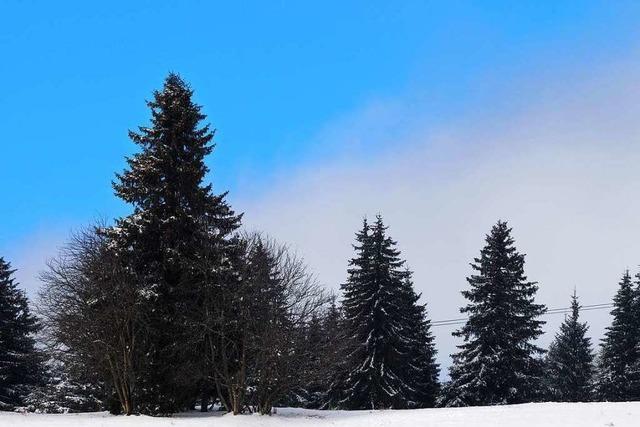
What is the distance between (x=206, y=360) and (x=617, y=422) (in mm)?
15371

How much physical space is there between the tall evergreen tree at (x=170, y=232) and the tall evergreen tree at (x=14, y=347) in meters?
15.1

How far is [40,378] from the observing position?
4169 centimetres

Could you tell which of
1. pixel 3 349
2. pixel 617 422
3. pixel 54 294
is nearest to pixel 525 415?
pixel 617 422

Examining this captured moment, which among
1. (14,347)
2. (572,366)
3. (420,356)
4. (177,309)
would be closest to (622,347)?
(572,366)

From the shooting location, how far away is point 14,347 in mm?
39344

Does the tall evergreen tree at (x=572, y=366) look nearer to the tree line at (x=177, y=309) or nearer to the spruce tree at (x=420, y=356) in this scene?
the spruce tree at (x=420, y=356)

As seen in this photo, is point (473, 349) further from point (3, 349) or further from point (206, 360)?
point (3, 349)

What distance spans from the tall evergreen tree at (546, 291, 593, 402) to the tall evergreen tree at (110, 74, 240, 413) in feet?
119

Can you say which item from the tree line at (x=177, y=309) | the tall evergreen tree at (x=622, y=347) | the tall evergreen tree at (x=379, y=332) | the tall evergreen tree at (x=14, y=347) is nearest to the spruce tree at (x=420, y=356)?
the tall evergreen tree at (x=379, y=332)

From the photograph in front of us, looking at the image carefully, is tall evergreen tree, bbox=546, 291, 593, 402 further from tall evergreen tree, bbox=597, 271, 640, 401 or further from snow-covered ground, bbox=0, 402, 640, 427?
snow-covered ground, bbox=0, 402, 640, 427

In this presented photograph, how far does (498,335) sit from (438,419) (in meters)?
17.1

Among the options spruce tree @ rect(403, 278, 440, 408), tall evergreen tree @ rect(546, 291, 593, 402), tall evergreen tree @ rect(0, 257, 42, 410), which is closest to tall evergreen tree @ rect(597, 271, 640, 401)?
tall evergreen tree @ rect(546, 291, 593, 402)

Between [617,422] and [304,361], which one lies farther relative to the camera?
[304,361]

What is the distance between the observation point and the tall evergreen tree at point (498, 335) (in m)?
36.0
